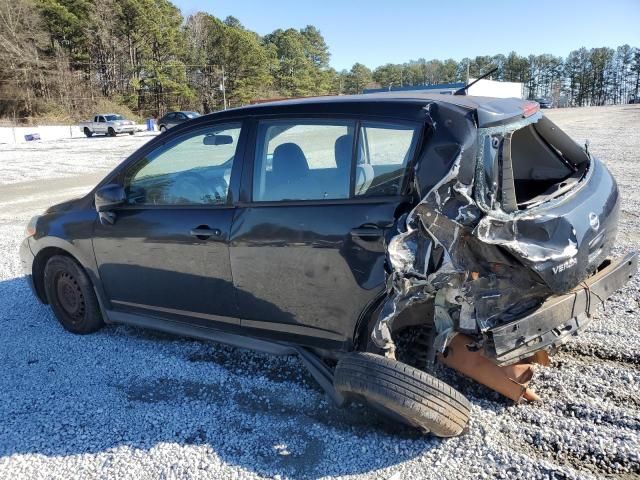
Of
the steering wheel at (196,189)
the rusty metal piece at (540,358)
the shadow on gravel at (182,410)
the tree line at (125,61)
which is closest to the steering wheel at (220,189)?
the steering wheel at (196,189)

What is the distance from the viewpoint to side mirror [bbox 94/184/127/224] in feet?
11.9

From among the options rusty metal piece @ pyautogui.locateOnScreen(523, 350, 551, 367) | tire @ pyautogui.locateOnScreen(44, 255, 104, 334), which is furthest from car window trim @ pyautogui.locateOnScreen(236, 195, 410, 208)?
tire @ pyautogui.locateOnScreen(44, 255, 104, 334)

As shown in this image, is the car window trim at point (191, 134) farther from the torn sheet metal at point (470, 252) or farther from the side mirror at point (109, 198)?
the torn sheet metal at point (470, 252)

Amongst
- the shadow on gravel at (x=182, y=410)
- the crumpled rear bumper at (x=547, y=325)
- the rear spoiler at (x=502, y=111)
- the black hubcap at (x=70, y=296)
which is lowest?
the shadow on gravel at (x=182, y=410)

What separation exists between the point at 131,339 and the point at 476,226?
2948 mm

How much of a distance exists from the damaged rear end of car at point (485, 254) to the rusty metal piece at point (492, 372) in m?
0.01

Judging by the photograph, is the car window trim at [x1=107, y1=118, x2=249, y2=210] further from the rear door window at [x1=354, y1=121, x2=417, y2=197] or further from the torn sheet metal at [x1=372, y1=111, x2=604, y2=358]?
the torn sheet metal at [x1=372, y1=111, x2=604, y2=358]

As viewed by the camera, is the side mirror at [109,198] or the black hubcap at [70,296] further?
the black hubcap at [70,296]

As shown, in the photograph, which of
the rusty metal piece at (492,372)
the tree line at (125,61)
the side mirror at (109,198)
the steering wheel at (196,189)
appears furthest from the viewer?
the tree line at (125,61)

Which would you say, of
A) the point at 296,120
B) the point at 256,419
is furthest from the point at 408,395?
the point at 296,120

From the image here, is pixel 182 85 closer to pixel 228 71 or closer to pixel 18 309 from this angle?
pixel 228 71

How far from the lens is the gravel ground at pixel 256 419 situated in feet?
8.44

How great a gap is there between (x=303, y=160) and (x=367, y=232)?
766mm

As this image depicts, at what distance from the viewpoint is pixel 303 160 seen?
3229 millimetres
